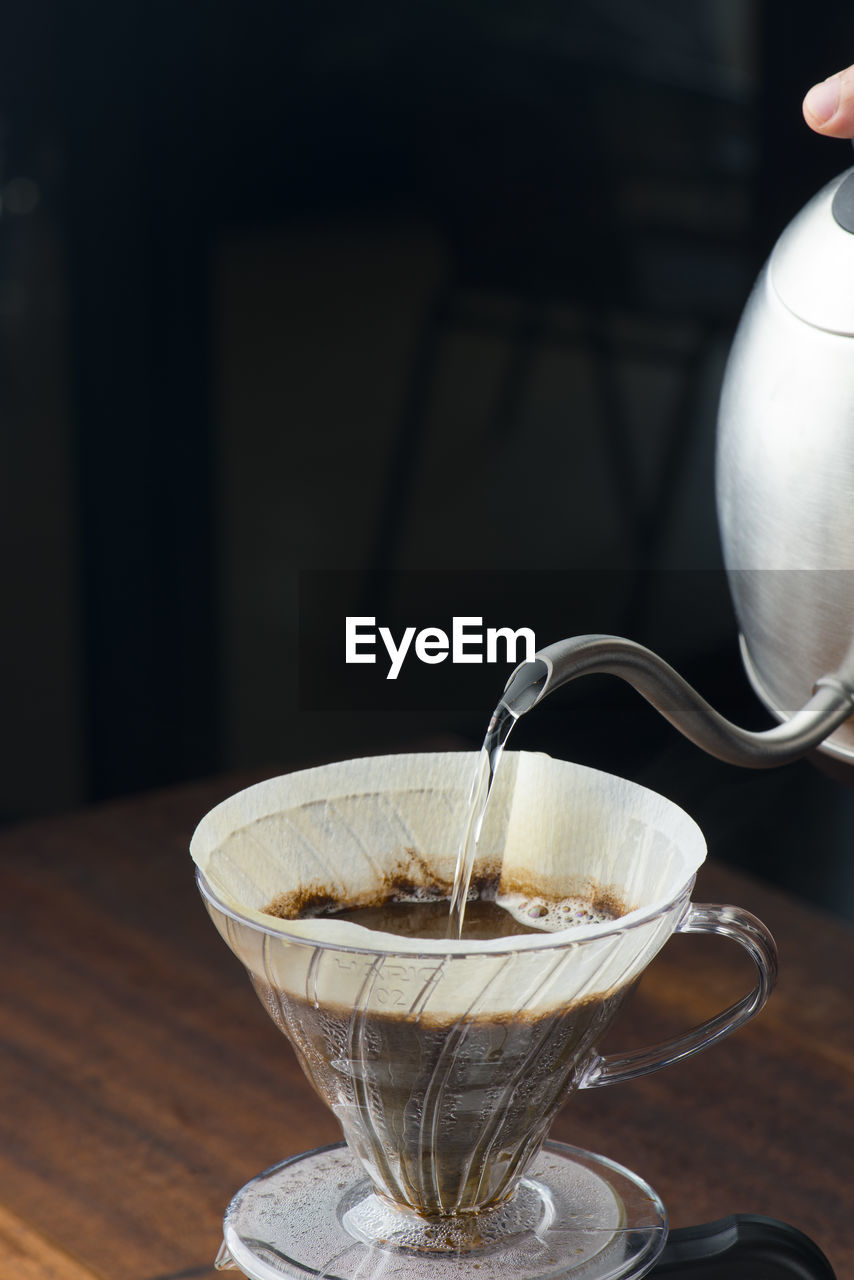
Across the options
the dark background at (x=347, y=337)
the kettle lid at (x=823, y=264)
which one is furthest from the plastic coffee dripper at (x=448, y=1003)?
the dark background at (x=347, y=337)

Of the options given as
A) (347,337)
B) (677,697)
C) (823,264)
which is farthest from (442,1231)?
(347,337)

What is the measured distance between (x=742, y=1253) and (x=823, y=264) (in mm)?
364

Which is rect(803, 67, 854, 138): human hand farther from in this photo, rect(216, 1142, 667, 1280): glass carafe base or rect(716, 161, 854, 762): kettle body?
rect(216, 1142, 667, 1280): glass carafe base

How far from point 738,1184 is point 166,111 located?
1.52 meters

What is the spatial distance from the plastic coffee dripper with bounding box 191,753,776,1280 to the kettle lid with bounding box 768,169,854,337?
175 mm

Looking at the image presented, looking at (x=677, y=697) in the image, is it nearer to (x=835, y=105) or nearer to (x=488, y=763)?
(x=488, y=763)

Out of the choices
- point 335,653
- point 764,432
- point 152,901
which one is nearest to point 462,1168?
point 764,432

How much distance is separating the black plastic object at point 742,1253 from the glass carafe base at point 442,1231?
0.04 m

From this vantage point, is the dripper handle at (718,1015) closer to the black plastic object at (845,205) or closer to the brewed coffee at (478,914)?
the brewed coffee at (478,914)

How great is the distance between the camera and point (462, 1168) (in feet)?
1.57

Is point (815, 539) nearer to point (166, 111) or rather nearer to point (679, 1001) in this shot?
point (679, 1001)

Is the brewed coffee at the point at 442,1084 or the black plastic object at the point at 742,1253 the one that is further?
the black plastic object at the point at 742,1253

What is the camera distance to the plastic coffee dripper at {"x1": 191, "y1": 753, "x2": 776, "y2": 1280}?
1.40 feet

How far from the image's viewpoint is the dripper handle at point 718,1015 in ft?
1.56
